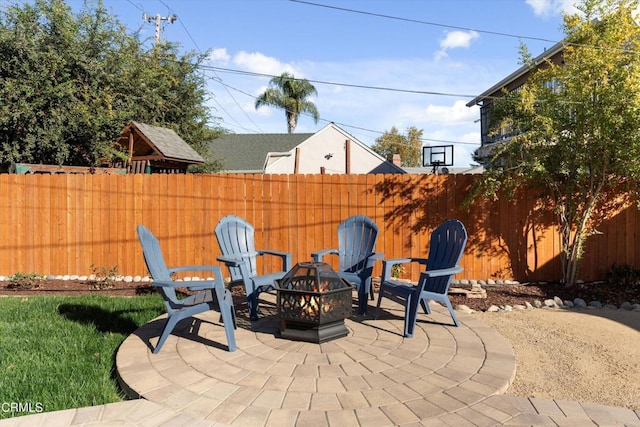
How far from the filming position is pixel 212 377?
2.72 meters

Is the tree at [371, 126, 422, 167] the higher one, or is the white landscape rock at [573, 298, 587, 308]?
the tree at [371, 126, 422, 167]

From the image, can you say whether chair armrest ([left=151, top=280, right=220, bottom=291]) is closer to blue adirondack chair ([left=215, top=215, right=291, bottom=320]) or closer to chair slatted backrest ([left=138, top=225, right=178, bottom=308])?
chair slatted backrest ([left=138, top=225, right=178, bottom=308])

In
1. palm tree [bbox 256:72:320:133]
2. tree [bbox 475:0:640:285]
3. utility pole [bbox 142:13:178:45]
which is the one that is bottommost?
tree [bbox 475:0:640:285]

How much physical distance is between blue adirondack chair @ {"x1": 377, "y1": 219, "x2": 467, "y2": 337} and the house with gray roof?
15422 mm

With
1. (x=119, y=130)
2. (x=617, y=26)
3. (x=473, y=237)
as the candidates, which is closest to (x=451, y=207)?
(x=473, y=237)

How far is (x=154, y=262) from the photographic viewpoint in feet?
10.8

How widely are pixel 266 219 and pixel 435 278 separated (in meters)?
3.12

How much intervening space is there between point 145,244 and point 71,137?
28.7ft

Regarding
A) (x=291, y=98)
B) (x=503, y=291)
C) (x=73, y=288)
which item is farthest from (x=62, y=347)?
(x=291, y=98)

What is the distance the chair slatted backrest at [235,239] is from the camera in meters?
4.35

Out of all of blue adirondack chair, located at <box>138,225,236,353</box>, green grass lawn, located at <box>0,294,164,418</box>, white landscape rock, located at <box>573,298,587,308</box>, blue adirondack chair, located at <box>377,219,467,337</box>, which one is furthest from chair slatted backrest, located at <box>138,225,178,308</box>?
white landscape rock, located at <box>573,298,587,308</box>

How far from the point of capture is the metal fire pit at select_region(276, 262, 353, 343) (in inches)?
130

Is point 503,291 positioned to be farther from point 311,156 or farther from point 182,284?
point 311,156

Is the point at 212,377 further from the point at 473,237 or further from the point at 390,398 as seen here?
the point at 473,237
